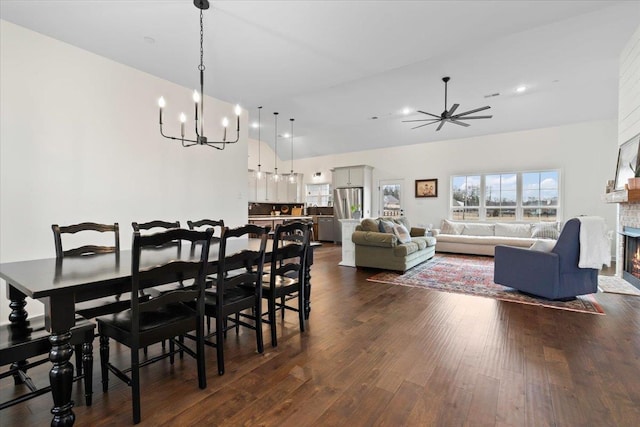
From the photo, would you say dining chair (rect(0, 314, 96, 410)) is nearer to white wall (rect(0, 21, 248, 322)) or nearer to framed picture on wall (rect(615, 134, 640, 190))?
white wall (rect(0, 21, 248, 322))

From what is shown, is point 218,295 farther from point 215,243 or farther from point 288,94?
point 288,94

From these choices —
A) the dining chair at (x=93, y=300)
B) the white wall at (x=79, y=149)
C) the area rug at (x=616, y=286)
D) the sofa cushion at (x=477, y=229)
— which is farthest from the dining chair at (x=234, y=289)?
the sofa cushion at (x=477, y=229)

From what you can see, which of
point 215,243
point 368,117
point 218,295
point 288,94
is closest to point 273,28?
point 288,94

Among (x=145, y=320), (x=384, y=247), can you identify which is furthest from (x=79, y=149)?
(x=384, y=247)

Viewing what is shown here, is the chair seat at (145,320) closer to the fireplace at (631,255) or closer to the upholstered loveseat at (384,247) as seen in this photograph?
the upholstered loveseat at (384,247)

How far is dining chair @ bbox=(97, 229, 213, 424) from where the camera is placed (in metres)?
1.56

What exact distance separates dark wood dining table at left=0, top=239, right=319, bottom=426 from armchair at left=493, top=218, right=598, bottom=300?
12.0 ft

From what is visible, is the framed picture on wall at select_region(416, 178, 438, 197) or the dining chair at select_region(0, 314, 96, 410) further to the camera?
the framed picture on wall at select_region(416, 178, 438, 197)

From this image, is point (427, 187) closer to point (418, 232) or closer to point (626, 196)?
point (418, 232)

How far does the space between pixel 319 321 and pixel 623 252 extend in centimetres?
491

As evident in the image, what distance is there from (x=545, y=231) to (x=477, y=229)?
4.39ft

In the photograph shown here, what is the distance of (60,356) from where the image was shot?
139 cm

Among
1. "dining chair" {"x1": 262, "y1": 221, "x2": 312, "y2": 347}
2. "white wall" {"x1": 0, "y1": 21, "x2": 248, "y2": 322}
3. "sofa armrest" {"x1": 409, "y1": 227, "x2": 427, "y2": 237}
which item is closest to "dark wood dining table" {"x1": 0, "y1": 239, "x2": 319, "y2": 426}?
"dining chair" {"x1": 262, "y1": 221, "x2": 312, "y2": 347}

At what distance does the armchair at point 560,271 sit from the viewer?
3.39 meters
